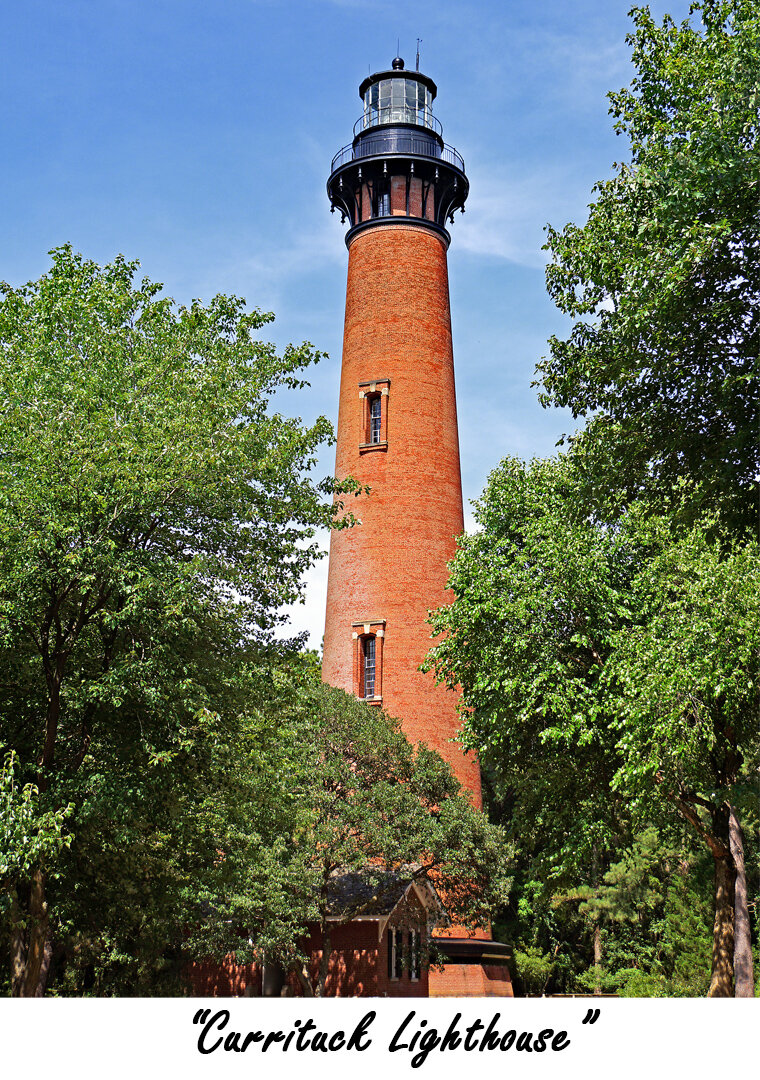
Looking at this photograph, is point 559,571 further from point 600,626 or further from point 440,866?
point 440,866

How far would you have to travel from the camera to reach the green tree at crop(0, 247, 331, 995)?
1306 cm

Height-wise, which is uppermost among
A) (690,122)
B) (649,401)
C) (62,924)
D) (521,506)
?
(521,506)

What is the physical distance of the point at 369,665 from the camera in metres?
33.5

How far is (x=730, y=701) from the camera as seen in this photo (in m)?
17.6

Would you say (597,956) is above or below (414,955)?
above

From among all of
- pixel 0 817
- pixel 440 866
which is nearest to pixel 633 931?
pixel 440 866

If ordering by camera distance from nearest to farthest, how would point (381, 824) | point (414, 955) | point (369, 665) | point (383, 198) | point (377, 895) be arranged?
point (381, 824) → point (377, 895) → point (414, 955) → point (369, 665) → point (383, 198)

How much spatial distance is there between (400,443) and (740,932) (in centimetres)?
1974

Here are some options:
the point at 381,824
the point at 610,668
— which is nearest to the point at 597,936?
the point at 381,824

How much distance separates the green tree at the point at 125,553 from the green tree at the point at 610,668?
16.9 feet

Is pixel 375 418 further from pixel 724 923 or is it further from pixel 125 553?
pixel 125 553

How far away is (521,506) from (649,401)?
10243 mm

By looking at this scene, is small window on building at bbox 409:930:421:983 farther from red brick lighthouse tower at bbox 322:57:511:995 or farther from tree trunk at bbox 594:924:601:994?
tree trunk at bbox 594:924:601:994

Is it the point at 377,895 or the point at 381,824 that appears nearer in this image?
the point at 381,824
